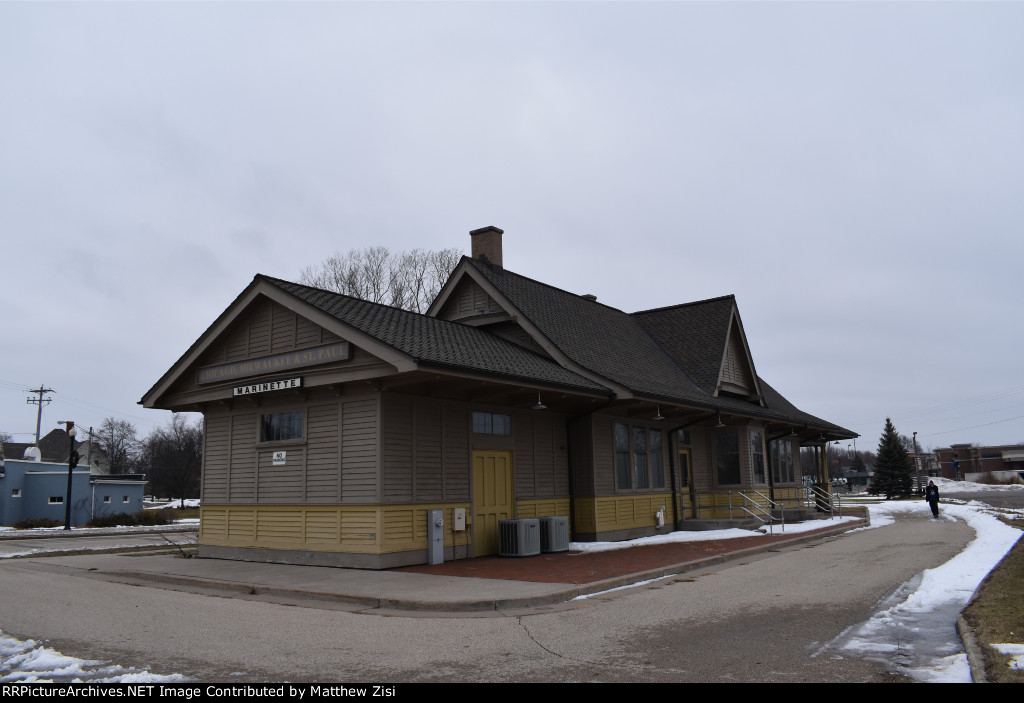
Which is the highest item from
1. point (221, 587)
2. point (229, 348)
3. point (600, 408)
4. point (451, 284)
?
point (451, 284)

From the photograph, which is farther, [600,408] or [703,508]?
[703,508]

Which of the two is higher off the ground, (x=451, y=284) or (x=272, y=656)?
(x=451, y=284)

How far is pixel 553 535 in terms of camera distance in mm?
16922

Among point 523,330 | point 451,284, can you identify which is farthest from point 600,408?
point 451,284

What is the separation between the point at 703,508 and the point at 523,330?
8534mm

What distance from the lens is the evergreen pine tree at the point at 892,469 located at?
199 ft

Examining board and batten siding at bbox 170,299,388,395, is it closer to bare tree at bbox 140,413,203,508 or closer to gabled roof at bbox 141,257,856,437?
gabled roof at bbox 141,257,856,437

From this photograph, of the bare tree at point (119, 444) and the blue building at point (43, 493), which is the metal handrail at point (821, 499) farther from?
the bare tree at point (119, 444)

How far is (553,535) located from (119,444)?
89890mm

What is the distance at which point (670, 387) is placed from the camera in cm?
2211

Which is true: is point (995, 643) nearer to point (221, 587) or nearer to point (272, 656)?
point (272, 656)

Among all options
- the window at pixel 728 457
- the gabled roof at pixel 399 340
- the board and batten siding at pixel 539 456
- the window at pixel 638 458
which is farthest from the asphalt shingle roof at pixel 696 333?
the gabled roof at pixel 399 340

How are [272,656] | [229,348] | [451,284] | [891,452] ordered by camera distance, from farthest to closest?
1. [891,452]
2. [451,284]
3. [229,348]
4. [272,656]

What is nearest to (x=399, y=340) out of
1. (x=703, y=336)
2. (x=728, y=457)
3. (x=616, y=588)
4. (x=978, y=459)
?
(x=616, y=588)
